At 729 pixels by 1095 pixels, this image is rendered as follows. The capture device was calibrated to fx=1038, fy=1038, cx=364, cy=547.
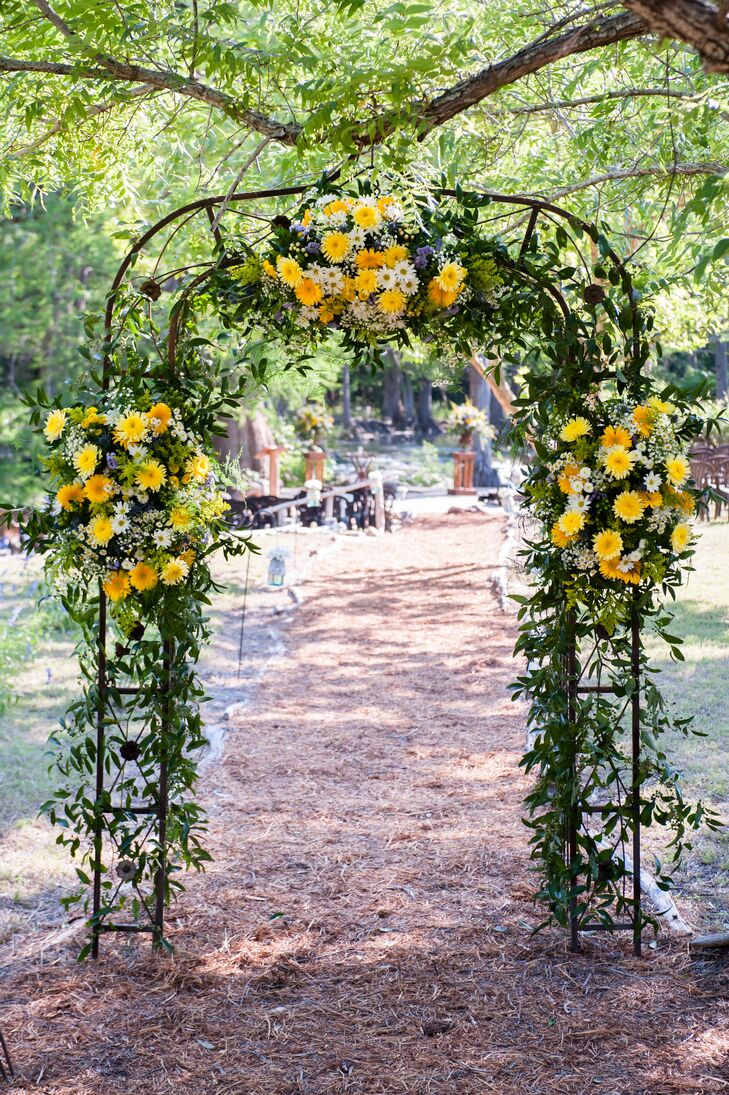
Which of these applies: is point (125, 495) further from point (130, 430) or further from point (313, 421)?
point (313, 421)

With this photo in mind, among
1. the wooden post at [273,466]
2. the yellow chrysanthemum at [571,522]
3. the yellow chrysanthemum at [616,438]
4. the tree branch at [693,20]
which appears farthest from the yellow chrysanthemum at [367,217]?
the wooden post at [273,466]

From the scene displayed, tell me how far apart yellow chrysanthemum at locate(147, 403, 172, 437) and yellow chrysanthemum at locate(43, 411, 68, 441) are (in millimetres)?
272

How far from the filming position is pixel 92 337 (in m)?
3.46

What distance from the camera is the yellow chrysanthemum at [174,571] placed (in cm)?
327

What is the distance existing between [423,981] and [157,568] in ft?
5.26

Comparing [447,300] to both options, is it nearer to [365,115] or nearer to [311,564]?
[365,115]

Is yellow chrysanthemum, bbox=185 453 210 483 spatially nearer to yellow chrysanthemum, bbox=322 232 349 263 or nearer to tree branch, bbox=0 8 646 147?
yellow chrysanthemum, bbox=322 232 349 263

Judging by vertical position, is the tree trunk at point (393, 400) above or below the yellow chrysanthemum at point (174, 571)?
above

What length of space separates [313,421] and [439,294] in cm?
1710

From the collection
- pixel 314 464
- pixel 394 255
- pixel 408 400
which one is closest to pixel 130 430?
pixel 394 255

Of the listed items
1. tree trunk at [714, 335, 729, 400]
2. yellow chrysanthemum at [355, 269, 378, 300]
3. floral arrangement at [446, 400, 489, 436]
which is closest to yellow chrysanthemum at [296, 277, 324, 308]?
yellow chrysanthemum at [355, 269, 378, 300]

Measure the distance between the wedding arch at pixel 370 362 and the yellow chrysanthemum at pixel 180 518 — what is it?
0.03ft

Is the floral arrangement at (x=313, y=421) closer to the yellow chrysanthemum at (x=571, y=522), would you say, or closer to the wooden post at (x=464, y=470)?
the wooden post at (x=464, y=470)

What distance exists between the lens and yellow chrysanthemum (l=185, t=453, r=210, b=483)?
3.33 metres
